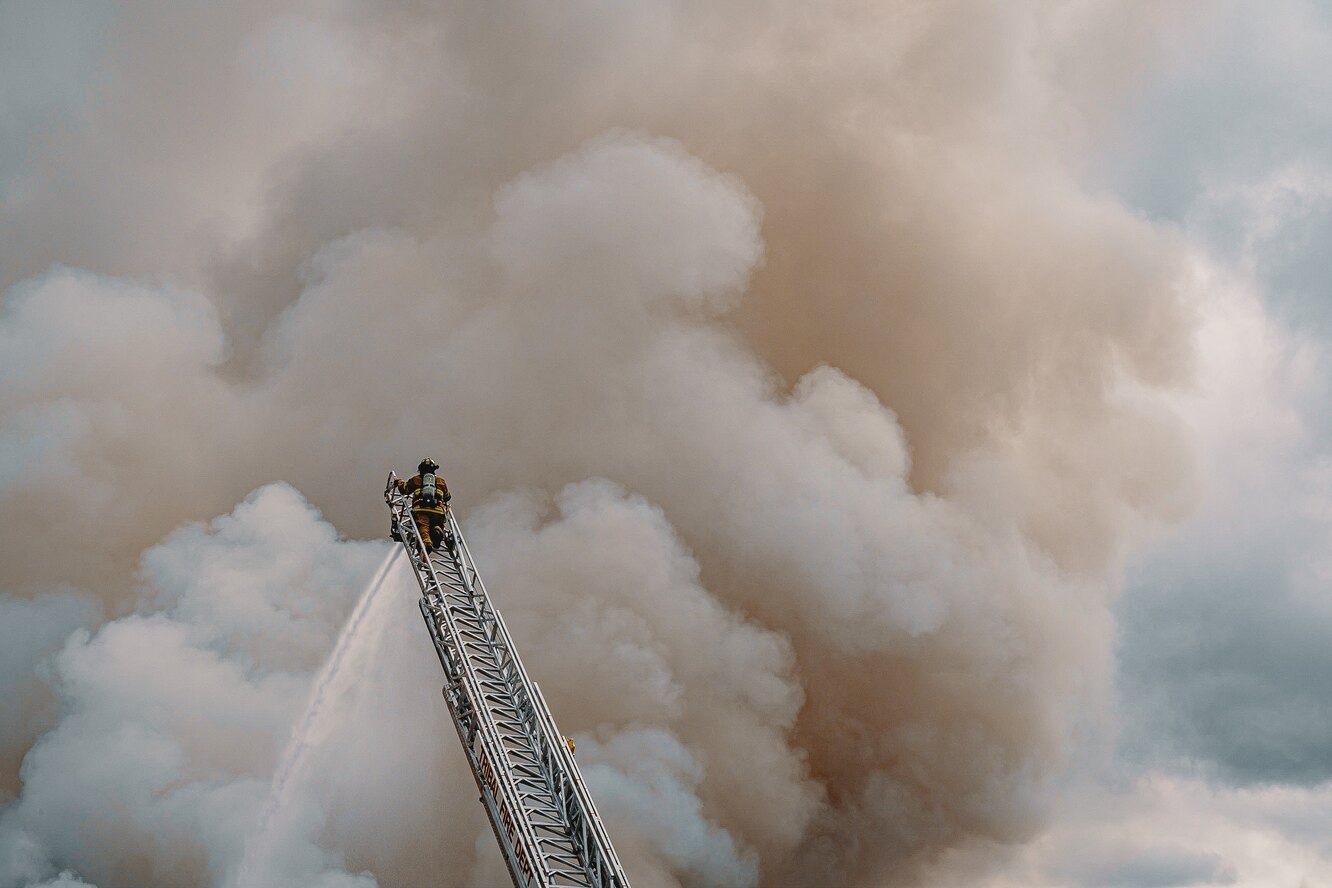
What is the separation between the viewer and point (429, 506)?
37.7 m

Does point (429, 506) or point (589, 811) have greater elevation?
point (429, 506)

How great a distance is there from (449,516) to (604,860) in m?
13.1

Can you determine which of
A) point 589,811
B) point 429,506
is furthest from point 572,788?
point 429,506

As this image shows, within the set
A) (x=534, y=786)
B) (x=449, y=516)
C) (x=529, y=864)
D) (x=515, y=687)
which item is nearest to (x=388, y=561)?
(x=449, y=516)

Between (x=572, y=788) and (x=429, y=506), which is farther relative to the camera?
(x=429, y=506)

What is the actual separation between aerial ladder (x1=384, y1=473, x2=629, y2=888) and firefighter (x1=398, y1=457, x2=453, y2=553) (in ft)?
0.89

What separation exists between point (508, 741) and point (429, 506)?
8748 millimetres

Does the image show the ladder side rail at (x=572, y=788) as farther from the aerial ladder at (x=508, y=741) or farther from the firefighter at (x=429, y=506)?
the firefighter at (x=429, y=506)

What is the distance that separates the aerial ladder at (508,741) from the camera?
30.5 meters

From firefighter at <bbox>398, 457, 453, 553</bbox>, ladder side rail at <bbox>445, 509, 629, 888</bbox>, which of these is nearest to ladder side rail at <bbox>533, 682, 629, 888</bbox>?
ladder side rail at <bbox>445, 509, 629, 888</bbox>

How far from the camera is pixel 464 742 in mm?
33062

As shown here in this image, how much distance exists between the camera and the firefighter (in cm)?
3762

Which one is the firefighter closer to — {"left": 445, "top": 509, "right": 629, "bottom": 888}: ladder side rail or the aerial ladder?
the aerial ladder

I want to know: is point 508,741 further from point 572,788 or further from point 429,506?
point 429,506
